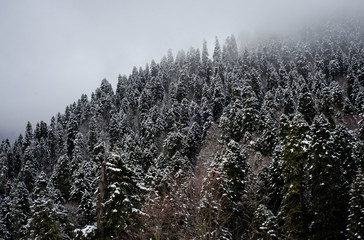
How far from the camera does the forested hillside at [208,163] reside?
2019 cm

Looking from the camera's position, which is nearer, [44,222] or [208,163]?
[44,222]

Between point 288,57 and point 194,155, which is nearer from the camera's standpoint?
point 194,155

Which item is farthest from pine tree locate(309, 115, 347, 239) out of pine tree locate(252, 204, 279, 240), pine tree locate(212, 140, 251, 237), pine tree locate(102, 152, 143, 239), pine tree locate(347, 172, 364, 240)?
pine tree locate(102, 152, 143, 239)

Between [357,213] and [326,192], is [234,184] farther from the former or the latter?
[357,213]

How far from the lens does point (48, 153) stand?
90.1m

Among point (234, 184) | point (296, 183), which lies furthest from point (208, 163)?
point (296, 183)

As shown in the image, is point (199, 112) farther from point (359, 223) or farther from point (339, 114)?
point (359, 223)

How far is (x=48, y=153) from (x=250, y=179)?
7813cm

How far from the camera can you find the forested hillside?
20188 millimetres

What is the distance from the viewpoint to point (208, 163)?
139 feet

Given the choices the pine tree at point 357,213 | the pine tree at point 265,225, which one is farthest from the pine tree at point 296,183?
the pine tree at point 357,213

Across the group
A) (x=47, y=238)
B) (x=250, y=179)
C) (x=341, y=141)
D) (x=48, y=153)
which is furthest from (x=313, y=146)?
(x=48, y=153)

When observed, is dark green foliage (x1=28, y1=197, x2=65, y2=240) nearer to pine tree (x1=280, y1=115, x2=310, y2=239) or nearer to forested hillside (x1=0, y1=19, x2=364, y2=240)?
forested hillside (x1=0, y1=19, x2=364, y2=240)

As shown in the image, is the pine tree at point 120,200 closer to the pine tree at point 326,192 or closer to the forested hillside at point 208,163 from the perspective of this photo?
the forested hillside at point 208,163
